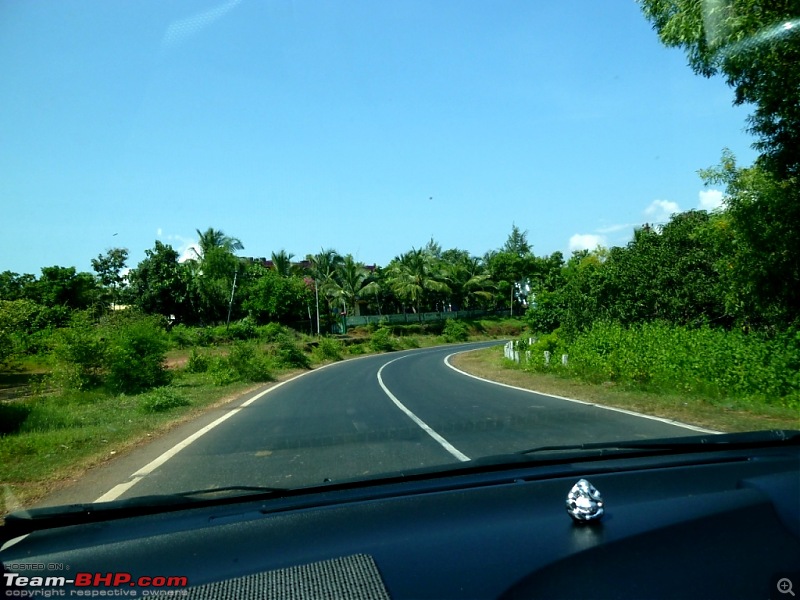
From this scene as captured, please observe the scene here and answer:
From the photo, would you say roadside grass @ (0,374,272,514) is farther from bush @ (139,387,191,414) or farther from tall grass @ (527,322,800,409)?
tall grass @ (527,322,800,409)

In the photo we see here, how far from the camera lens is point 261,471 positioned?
24.4 feet

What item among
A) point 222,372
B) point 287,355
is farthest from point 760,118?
point 287,355

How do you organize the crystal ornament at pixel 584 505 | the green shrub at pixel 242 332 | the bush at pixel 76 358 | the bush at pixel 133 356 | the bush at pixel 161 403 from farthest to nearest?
the green shrub at pixel 242 332
the bush at pixel 133 356
the bush at pixel 76 358
the bush at pixel 161 403
the crystal ornament at pixel 584 505

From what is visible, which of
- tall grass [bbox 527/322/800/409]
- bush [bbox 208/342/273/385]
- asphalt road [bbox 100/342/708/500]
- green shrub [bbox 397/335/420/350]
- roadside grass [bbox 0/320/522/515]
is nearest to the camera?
asphalt road [bbox 100/342/708/500]

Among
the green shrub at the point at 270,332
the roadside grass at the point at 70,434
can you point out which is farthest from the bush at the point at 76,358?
the green shrub at the point at 270,332

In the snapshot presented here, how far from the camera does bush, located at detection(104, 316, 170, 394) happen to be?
1912 cm

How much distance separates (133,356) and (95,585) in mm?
18011

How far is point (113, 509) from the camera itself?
4012 mm

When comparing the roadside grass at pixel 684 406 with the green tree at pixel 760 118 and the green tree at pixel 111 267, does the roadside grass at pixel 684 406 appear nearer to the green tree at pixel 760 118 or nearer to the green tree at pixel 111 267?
the green tree at pixel 760 118

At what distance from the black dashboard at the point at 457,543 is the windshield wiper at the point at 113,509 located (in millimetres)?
24

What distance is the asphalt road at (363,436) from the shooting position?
7.39 meters

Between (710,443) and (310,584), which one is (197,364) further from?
(310,584)

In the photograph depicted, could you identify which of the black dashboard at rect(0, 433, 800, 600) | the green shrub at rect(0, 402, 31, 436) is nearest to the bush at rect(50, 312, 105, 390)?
the green shrub at rect(0, 402, 31, 436)

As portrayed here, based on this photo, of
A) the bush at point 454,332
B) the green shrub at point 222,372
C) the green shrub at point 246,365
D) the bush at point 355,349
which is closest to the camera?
the green shrub at point 222,372
